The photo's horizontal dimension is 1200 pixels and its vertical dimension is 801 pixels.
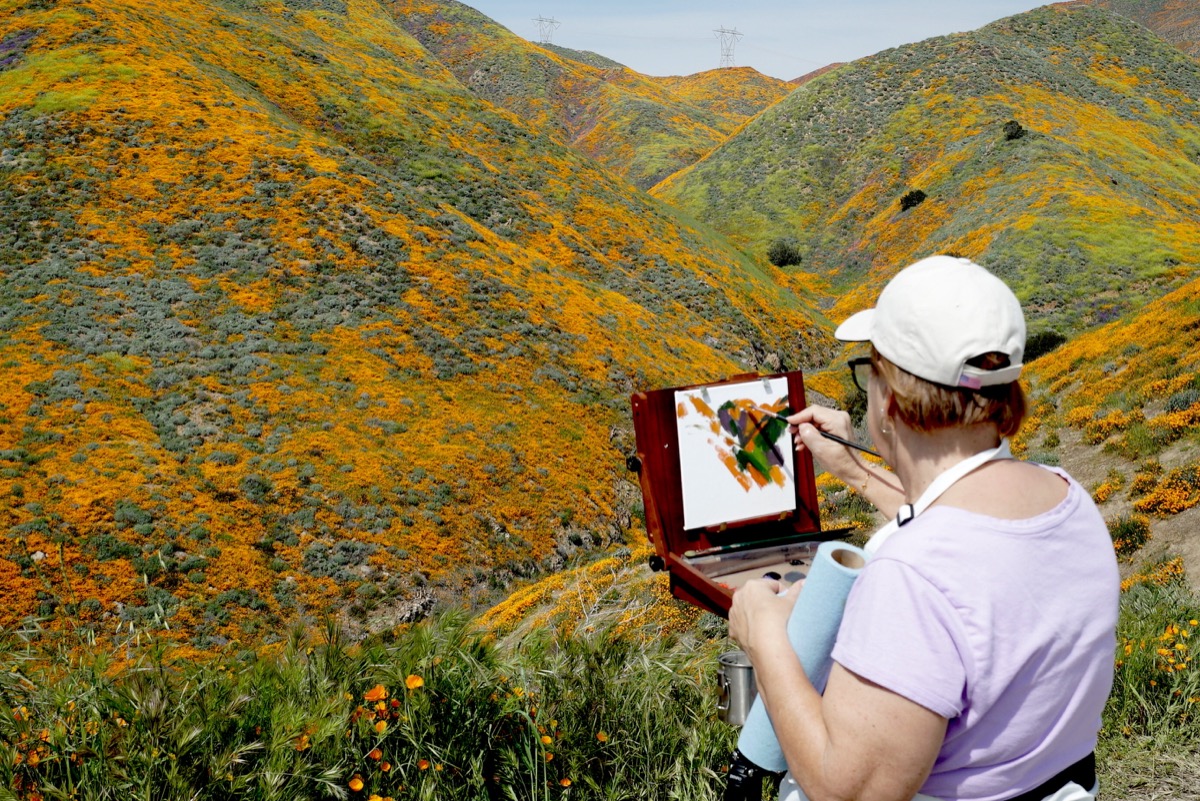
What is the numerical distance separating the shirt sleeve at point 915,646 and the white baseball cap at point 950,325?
57 centimetres

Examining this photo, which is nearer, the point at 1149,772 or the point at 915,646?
the point at 915,646

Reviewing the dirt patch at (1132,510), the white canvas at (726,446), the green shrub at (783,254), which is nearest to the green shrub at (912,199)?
the green shrub at (783,254)

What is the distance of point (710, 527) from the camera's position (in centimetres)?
448

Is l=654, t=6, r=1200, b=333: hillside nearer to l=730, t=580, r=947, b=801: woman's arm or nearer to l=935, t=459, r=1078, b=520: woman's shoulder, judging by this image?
l=935, t=459, r=1078, b=520: woman's shoulder

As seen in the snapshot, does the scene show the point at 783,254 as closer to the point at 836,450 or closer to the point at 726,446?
the point at 726,446

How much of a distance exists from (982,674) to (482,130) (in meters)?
51.6

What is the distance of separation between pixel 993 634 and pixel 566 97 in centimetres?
12735

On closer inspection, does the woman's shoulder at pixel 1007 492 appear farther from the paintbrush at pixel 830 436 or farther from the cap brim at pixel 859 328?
the paintbrush at pixel 830 436

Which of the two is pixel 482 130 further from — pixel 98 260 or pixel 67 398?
pixel 67 398

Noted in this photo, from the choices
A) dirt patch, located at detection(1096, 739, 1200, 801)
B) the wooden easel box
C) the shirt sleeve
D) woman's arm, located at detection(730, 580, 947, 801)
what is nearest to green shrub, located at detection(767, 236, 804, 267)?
dirt patch, located at detection(1096, 739, 1200, 801)

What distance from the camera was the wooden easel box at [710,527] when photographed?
408cm

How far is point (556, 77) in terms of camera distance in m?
122

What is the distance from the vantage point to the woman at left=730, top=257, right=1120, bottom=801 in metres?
1.73

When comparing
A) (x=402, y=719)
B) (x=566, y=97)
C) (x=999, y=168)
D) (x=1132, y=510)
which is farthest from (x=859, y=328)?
(x=566, y=97)
